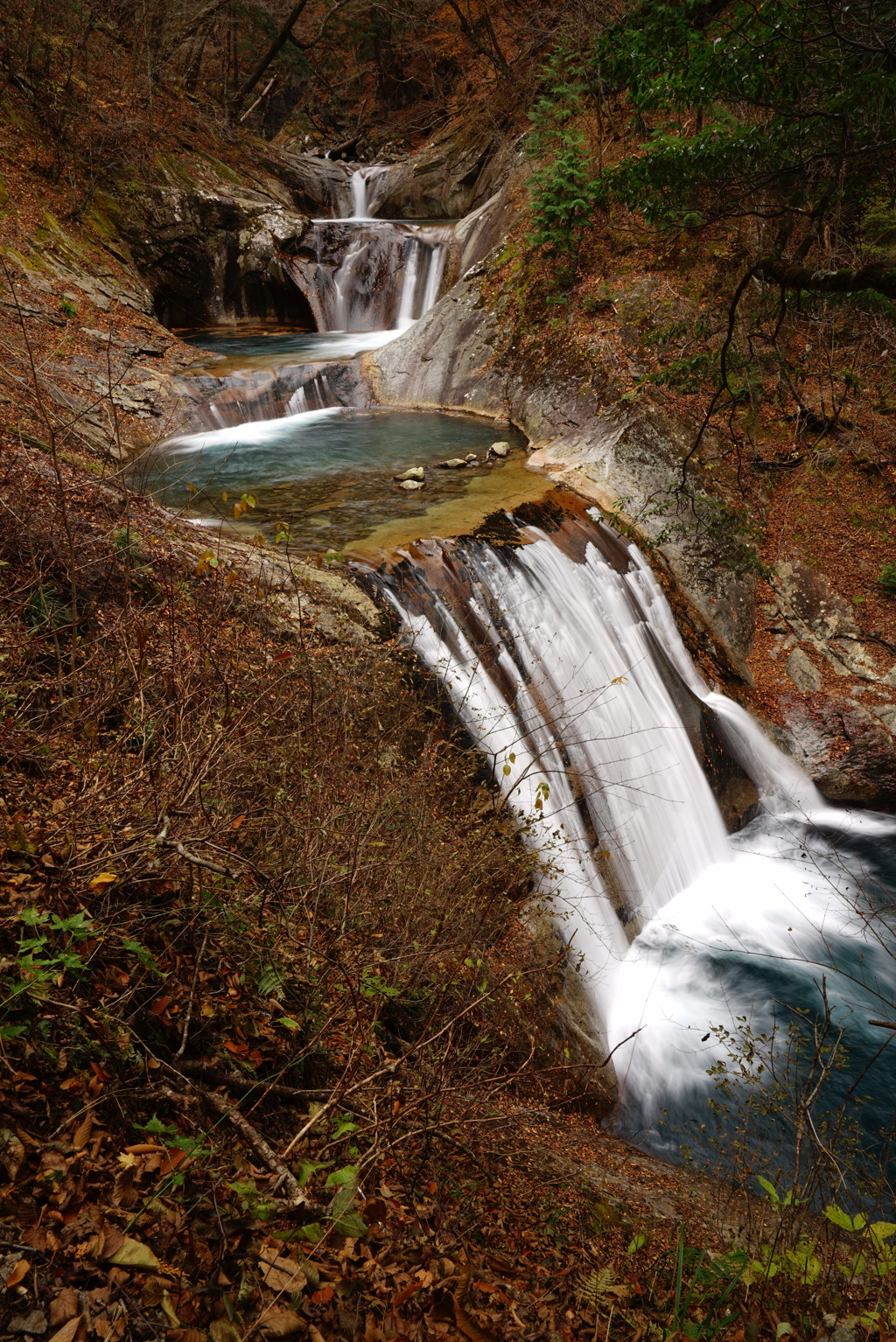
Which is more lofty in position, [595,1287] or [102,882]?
[102,882]

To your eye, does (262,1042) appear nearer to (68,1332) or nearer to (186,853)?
(186,853)

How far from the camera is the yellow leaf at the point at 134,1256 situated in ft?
5.62

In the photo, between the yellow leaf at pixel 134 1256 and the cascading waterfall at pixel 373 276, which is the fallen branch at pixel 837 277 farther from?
the cascading waterfall at pixel 373 276

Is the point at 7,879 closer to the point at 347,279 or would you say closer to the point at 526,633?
the point at 526,633

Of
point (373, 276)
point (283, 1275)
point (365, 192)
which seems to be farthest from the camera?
point (365, 192)

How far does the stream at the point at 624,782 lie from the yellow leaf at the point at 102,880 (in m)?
2.91

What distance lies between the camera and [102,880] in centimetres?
247

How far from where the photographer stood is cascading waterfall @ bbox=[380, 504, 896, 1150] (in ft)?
20.5

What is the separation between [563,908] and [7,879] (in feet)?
15.7

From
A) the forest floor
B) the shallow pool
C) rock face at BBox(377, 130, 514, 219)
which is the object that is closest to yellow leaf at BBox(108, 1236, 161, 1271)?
the forest floor

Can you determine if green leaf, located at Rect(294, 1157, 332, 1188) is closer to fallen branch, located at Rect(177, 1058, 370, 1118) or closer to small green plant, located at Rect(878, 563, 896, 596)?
fallen branch, located at Rect(177, 1058, 370, 1118)

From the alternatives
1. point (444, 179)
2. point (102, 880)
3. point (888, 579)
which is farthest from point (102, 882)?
point (444, 179)

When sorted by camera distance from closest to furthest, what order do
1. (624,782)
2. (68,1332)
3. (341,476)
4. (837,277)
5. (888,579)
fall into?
(68,1332), (837,277), (624,782), (341,476), (888,579)

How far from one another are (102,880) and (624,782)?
610cm
